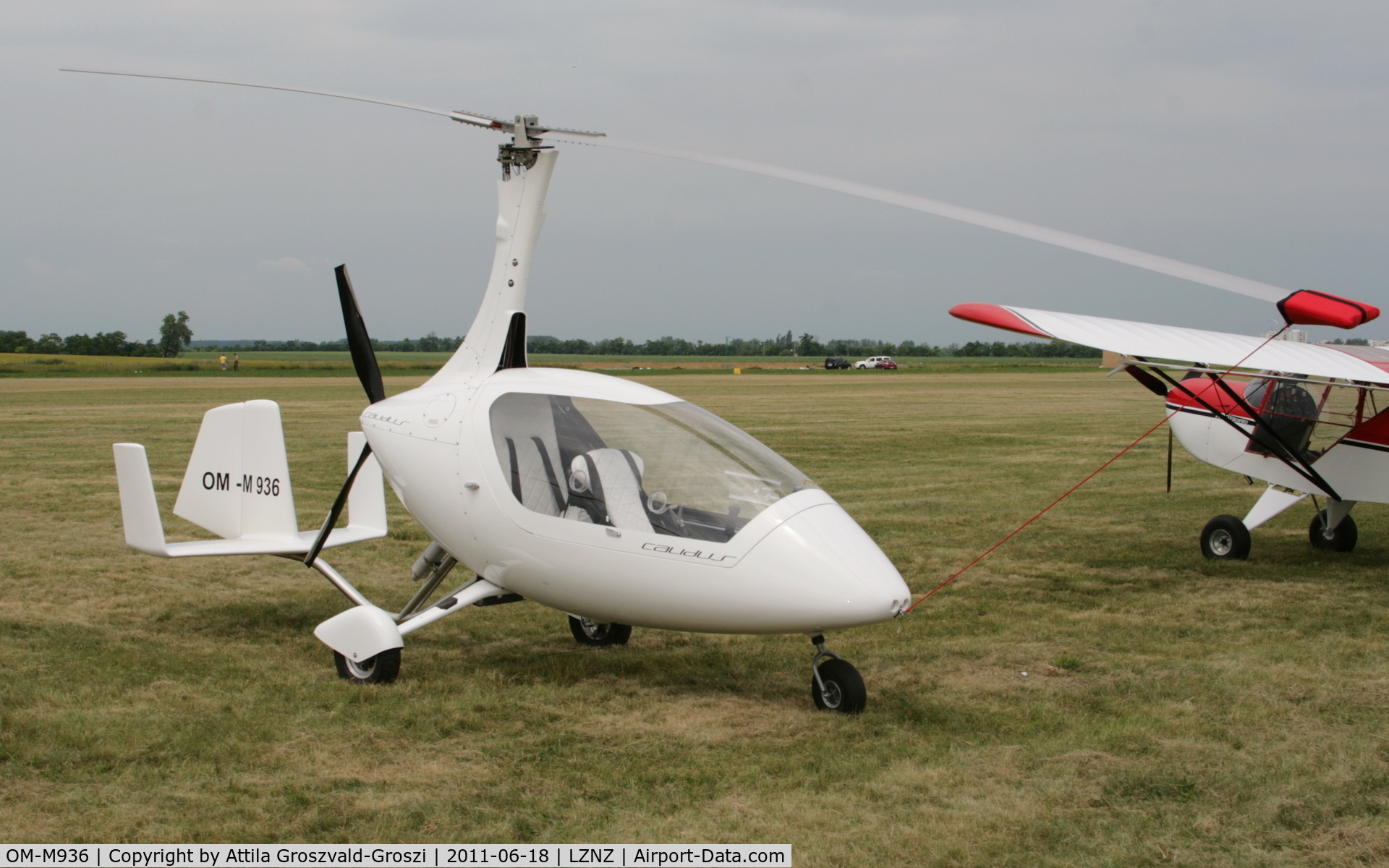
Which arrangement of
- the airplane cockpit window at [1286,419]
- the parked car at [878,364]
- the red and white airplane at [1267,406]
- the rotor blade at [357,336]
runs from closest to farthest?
1. the rotor blade at [357,336]
2. the red and white airplane at [1267,406]
3. the airplane cockpit window at [1286,419]
4. the parked car at [878,364]

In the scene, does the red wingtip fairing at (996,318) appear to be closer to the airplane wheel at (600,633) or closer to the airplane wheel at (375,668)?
the airplane wheel at (600,633)

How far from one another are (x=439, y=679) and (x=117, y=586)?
397cm

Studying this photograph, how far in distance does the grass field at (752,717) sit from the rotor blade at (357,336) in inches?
70.1

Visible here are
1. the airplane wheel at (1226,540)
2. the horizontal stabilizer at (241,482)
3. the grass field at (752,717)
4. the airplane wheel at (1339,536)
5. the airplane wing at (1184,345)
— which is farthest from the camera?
the airplane wheel at (1339,536)

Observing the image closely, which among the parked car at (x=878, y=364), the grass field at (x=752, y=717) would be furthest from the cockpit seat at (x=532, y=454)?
the parked car at (x=878, y=364)

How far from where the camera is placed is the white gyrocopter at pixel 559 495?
5.28 meters

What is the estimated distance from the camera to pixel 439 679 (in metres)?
6.29

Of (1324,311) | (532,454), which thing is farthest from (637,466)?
(1324,311)

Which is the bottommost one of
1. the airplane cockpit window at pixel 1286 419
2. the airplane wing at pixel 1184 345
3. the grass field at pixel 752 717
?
the grass field at pixel 752 717

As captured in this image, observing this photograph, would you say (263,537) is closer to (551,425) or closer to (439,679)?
(439,679)

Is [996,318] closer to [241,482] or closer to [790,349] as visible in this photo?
[241,482]

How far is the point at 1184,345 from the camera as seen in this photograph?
9039 mm

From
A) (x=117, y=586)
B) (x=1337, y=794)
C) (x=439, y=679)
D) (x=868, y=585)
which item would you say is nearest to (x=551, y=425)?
(x=439, y=679)

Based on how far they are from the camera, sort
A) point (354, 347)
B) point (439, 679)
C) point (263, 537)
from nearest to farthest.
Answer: point (439, 679) → point (354, 347) → point (263, 537)
